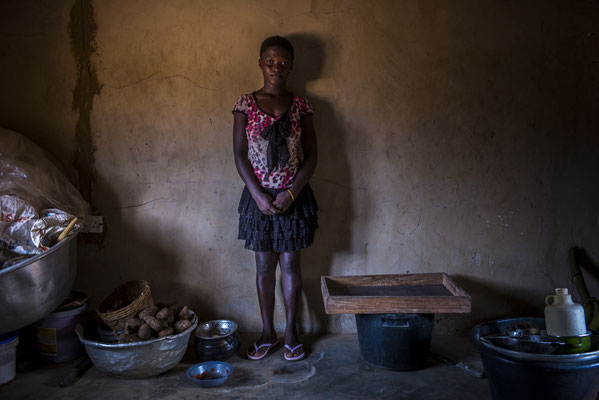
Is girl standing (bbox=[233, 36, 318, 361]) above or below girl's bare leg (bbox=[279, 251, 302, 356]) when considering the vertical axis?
above

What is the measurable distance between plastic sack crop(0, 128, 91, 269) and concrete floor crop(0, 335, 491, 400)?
0.73 metres

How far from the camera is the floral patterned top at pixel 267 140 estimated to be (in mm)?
2527

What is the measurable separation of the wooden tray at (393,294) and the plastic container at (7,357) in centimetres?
171

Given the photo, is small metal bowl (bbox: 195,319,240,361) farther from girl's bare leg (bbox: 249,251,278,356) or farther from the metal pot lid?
the metal pot lid

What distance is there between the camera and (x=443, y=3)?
8.91 ft

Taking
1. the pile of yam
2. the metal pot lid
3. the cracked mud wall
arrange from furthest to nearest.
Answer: the cracked mud wall
the pile of yam
the metal pot lid

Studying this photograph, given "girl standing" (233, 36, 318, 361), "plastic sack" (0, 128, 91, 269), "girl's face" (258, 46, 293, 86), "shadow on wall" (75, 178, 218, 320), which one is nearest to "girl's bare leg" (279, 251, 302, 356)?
"girl standing" (233, 36, 318, 361)

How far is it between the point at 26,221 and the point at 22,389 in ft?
2.91

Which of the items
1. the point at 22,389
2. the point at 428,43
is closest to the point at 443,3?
the point at 428,43

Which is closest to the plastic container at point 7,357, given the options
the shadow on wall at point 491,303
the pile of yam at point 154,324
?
the pile of yam at point 154,324

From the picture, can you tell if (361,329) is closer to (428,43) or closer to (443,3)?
(428,43)

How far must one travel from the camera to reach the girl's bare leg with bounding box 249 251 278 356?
2658 millimetres

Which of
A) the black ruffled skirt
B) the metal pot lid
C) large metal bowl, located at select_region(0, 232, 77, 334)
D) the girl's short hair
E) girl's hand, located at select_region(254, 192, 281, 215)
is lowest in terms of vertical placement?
the metal pot lid

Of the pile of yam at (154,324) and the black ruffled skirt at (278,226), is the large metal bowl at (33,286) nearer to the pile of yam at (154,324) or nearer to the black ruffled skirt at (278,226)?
the pile of yam at (154,324)
